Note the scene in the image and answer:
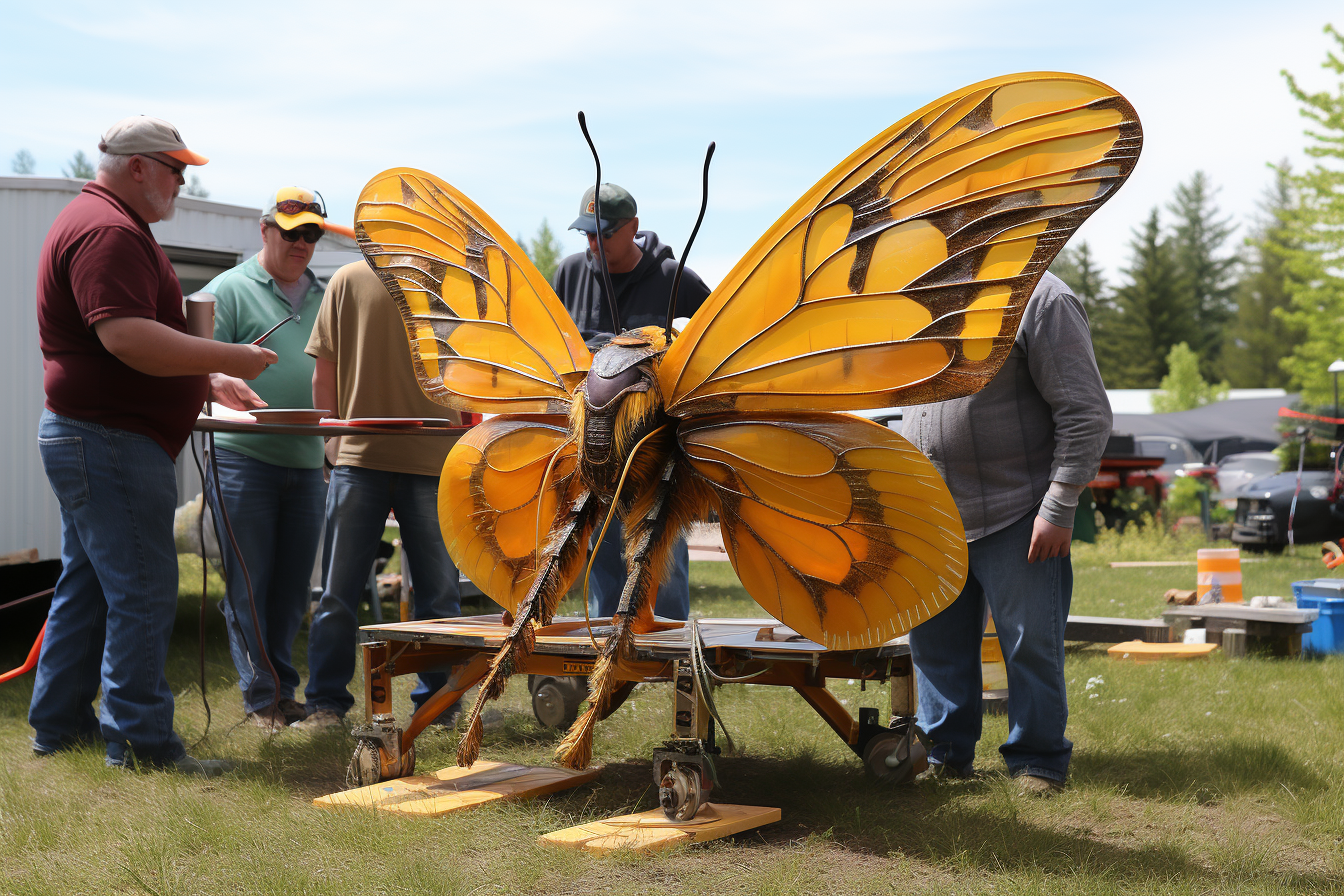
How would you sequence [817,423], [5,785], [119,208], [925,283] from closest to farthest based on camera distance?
[925,283]
[817,423]
[5,785]
[119,208]

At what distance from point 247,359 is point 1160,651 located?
5355 millimetres

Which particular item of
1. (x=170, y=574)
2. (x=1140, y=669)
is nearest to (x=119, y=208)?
(x=170, y=574)

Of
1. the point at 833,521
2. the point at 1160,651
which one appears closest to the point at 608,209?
the point at 833,521

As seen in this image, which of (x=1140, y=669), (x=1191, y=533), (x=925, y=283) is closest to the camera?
(x=925, y=283)

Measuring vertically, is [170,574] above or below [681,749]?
above

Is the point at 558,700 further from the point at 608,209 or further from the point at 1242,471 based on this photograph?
the point at 1242,471

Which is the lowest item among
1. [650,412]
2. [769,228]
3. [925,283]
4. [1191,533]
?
[1191,533]

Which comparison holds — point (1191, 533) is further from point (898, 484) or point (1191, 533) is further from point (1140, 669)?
point (898, 484)

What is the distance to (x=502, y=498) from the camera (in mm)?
3625

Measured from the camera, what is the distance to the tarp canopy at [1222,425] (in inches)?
1275

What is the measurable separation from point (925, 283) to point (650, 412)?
→ 0.86m

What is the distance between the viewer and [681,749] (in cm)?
315

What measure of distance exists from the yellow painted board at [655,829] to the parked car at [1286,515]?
13880mm

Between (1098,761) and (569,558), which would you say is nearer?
(569,558)
